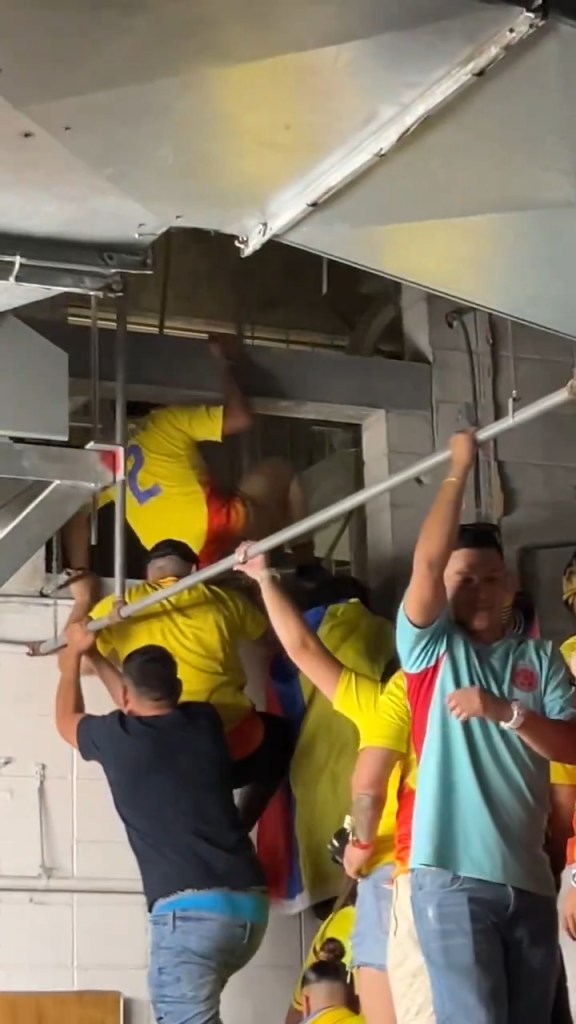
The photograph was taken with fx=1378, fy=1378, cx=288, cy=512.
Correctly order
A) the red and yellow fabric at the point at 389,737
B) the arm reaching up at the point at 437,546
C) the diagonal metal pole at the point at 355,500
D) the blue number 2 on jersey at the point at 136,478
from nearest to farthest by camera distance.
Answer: the diagonal metal pole at the point at 355,500 < the arm reaching up at the point at 437,546 < the red and yellow fabric at the point at 389,737 < the blue number 2 on jersey at the point at 136,478

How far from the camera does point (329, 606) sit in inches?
160

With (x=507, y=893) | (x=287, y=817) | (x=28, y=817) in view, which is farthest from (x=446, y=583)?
(x=28, y=817)

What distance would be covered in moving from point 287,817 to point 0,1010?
97 centimetres

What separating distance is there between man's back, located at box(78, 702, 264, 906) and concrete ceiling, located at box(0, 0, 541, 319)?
5.92 ft

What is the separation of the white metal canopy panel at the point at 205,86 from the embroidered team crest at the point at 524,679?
1.12 metres

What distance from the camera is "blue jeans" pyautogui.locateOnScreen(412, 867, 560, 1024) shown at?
2578mm

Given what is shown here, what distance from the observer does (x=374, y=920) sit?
3252 mm

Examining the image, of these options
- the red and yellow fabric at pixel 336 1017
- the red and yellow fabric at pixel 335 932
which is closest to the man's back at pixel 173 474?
the red and yellow fabric at pixel 335 932

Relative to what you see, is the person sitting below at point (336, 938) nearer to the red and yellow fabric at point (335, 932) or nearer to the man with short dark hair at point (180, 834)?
the red and yellow fabric at point (335, 932)

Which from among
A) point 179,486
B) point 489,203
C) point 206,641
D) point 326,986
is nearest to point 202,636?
point 206,641

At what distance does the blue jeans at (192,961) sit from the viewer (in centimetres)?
355

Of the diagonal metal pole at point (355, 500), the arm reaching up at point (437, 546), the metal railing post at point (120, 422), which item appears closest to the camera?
the diagonal metal pole at point (355, 500)

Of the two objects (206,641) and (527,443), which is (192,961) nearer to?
(206,641)

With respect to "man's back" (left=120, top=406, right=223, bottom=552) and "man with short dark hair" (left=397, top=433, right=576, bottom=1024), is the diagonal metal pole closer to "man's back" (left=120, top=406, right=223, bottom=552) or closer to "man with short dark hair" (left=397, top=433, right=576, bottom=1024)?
"man with short dark hair" (left=397, top=433, right=576, bottom=1024)
